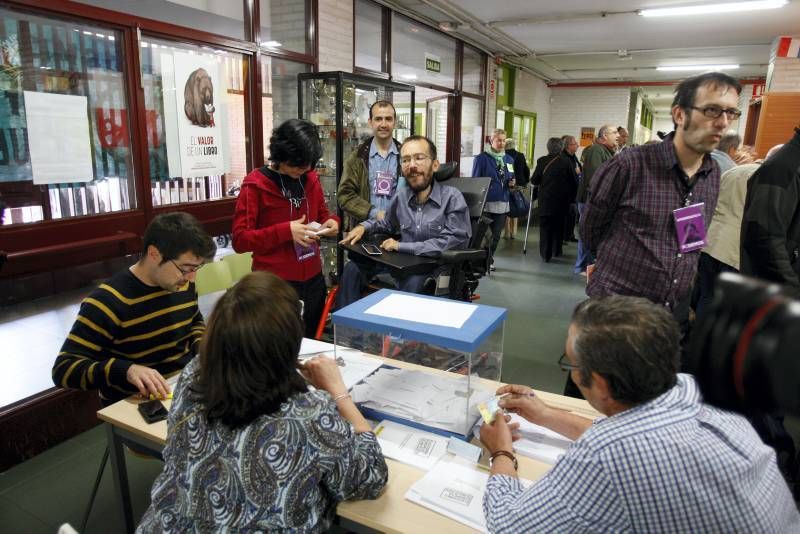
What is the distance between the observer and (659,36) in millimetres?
7469

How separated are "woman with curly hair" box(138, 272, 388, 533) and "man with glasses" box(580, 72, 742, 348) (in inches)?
51.2

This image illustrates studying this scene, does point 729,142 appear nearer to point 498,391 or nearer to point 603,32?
point 498,391

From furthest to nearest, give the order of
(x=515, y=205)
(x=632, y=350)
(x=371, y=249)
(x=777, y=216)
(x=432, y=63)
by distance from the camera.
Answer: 1. (x=432, y=63)
2. (x=515, y=205)
3. (x=371, y=249)
4. (x=777, y=216)
5. (x=632, y=350)

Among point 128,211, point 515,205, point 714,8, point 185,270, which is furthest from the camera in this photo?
point 515,205

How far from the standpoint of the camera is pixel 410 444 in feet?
4.63

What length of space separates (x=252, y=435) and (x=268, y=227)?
1.60 metres

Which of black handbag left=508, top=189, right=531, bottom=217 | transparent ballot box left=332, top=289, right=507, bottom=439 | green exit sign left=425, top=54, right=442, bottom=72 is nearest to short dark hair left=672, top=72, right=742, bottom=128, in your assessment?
transparent ballot box left=332, top=289, right=507, bottom=439

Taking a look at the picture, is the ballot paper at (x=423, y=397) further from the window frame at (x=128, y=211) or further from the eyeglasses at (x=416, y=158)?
the window frame at (x=128, y=211)

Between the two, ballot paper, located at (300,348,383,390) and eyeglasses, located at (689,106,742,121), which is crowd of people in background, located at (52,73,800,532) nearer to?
eyeglasses, located at (689,106,742,121)

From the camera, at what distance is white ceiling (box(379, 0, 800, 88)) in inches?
234

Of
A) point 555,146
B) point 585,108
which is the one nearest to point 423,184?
point 555,146

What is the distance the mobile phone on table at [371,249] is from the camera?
8.95 ft

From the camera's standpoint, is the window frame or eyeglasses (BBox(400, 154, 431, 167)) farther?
eyeglasses (BBox(400, 154, 431, 167))

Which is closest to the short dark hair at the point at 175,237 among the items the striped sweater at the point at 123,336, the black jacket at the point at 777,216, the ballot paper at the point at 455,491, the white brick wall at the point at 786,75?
the striped sweater at the point at 123,336
